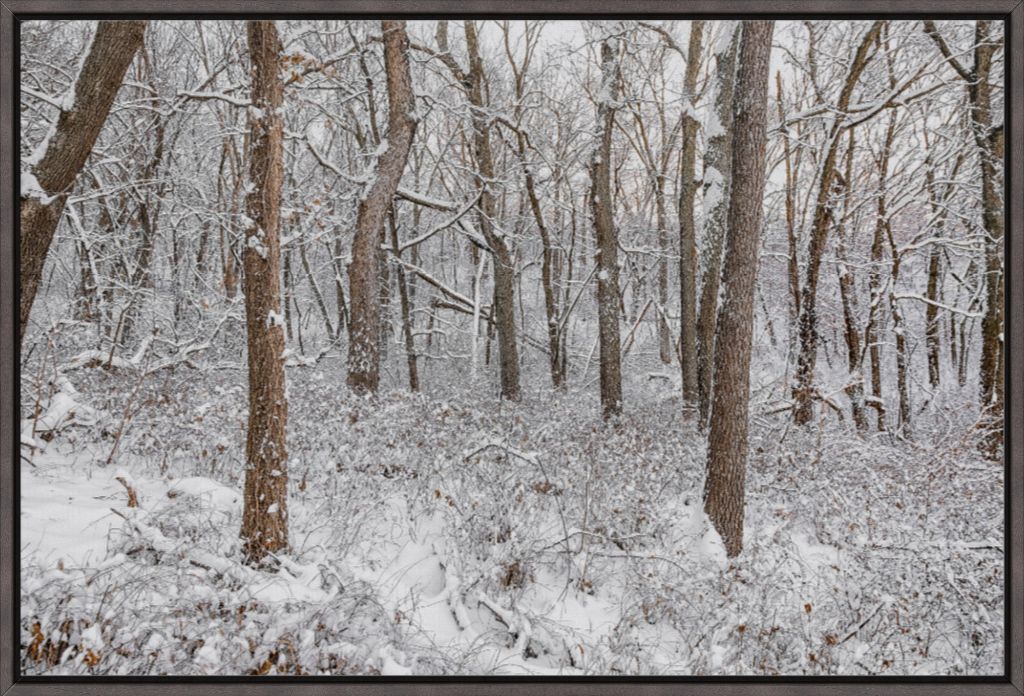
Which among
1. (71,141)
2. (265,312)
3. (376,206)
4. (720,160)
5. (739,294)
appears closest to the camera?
(265,312)

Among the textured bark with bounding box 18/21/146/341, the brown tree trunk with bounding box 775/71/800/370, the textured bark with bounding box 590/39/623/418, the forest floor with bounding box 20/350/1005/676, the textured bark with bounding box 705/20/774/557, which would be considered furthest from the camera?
the brown tree trunk with bounding box 775/71/800/370

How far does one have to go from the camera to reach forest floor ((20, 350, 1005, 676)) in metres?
3.14

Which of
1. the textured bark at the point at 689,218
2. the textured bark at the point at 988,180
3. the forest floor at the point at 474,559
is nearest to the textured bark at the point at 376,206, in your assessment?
the forest floor at the point at 474,559

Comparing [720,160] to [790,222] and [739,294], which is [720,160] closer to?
[739,294]

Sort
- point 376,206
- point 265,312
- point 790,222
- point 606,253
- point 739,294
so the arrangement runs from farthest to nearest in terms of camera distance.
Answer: point 790,222
point 606,253
point 376,206
point 739,294
point 265,312

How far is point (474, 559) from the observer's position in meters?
4.35

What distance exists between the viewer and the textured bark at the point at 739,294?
15.8 ft

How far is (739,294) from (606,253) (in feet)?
18.5

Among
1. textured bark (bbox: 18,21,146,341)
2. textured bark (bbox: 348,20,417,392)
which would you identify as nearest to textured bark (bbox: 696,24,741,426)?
textured bark (bbox: 348,20,417,392)

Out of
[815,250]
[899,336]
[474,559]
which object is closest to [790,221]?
[815,250]

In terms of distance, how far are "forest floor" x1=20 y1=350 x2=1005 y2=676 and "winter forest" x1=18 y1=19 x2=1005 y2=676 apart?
1.1 inches

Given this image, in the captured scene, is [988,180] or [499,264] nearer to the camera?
[988,180]

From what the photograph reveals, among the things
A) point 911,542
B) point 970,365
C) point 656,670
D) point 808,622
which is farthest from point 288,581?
point 970,365

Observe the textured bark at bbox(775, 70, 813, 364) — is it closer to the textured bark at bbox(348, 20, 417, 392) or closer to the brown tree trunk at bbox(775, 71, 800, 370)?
the brown tree trunk at bbox(775, 71, 800, 370)
